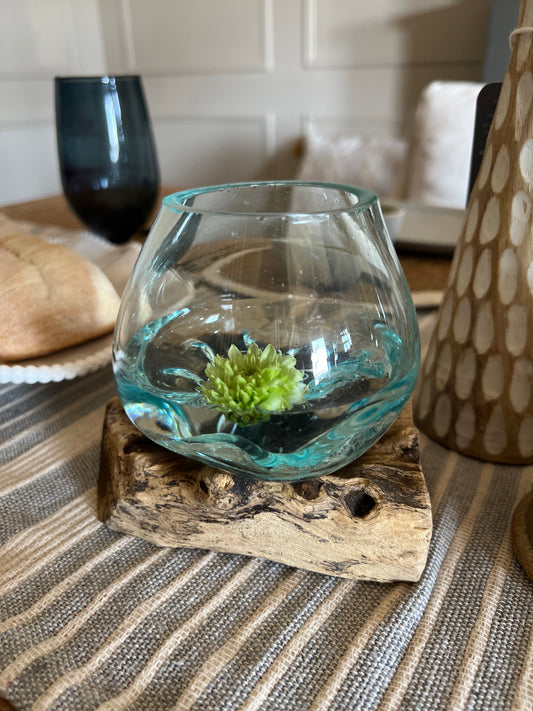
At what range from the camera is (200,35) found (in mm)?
1915

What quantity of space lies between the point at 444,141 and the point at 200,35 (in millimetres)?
1061

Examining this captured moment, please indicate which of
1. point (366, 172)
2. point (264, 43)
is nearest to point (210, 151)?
point (264, 43)

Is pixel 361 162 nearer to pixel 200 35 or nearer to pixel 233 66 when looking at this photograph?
pixel 233 66

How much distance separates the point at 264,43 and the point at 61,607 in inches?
74.3

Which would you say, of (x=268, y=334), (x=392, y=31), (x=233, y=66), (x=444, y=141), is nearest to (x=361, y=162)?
(x=444, y=141)

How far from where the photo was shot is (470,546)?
275 mm

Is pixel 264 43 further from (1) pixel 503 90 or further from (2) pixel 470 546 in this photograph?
(2) pixel 470 546

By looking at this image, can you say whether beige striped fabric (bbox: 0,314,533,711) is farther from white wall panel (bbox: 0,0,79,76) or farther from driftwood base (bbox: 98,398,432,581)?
white wall panel (bbox: 0,0,79,76)

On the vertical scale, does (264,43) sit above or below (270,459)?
above

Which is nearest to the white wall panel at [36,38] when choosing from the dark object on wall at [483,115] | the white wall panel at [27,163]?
the white wall panel at [27,163]

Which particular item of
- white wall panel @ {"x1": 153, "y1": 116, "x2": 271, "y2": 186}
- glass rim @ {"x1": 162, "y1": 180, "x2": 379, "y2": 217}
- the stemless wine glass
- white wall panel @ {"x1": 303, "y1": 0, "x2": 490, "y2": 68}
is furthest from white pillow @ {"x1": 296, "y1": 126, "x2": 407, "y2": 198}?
glass rim @ {"x1": 162, "y1": 180, "x2": 379, "y2": 217}


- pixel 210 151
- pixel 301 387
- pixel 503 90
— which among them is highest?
pixel 503 90

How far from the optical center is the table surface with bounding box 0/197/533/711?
21 centimetres

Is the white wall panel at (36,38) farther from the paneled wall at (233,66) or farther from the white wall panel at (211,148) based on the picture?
the white wall panel at (211,148)
